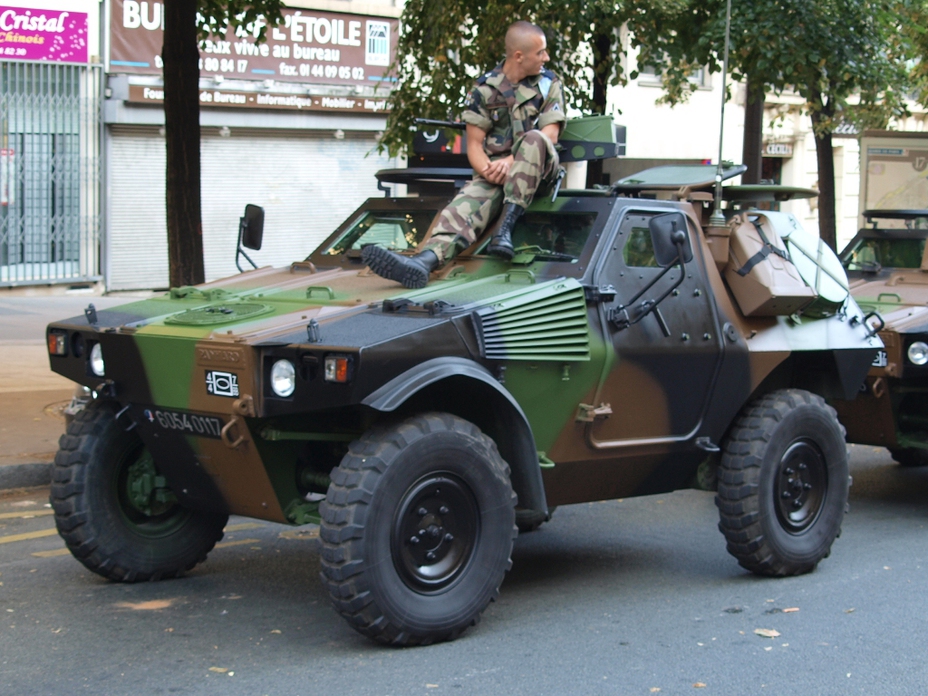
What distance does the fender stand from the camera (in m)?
5.09

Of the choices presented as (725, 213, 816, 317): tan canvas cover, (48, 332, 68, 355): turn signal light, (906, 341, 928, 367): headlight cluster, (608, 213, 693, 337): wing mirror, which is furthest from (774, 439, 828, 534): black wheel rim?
(48, 332, 68, 355): turn signal light

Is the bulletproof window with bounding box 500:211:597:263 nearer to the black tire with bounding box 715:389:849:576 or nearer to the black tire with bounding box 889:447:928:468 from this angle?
the black tire with bounding box 715:389:849:576

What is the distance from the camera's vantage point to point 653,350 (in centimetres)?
629

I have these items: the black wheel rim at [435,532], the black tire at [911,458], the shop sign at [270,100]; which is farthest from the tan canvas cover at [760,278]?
the shop sign at [270,100]

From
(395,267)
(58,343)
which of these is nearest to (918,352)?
(395,267)

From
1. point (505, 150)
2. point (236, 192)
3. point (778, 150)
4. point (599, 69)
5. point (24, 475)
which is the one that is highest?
point (778, 150)

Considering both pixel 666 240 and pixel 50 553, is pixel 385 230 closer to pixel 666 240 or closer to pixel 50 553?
pixel 666 240

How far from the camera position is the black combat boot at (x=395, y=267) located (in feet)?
19.7

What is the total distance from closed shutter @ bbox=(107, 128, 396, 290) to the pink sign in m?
1.44

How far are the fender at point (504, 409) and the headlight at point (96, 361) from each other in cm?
154

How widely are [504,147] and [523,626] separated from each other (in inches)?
98.2

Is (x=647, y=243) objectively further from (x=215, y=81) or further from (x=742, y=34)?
(x=215, y=81)

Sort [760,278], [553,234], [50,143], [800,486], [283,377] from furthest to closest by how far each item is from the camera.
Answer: [50,143]
[800,486]
[760,278]
[553,234]
[283,377]

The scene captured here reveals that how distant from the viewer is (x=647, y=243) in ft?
21.5
